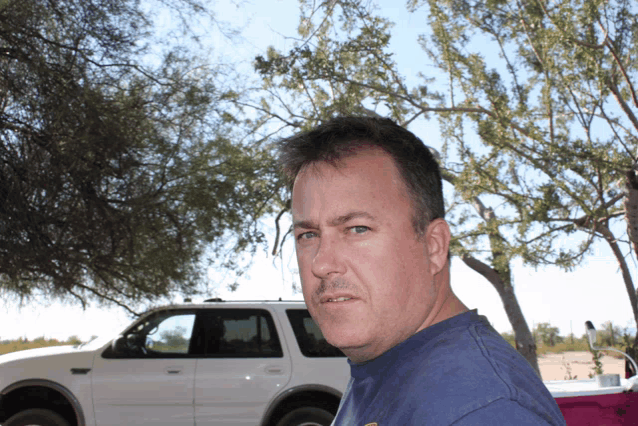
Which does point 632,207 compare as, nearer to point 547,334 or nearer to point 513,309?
point 513,309

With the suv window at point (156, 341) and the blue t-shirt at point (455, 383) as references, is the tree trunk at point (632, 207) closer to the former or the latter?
the suv window at point (156, 341)

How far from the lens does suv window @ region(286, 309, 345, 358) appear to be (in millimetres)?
8352

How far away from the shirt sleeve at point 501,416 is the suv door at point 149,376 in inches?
291

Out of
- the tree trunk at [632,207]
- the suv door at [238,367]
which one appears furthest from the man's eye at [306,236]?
the tree trunk at [632,207]

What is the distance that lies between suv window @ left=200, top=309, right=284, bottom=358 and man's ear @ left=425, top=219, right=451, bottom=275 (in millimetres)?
7142

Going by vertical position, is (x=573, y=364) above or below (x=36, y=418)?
below

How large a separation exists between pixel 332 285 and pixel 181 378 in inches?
286

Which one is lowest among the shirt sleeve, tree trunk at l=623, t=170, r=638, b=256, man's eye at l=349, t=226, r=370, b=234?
the shirt sleeve

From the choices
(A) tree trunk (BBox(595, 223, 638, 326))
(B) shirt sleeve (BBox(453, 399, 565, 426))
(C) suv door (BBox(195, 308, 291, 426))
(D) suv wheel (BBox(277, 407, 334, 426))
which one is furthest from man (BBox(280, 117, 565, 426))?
(A) tree trunk (BBox(595, 223, 638, 326))

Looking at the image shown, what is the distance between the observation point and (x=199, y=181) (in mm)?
6699

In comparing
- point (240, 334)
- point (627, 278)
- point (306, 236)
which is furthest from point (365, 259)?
point (627, 278)

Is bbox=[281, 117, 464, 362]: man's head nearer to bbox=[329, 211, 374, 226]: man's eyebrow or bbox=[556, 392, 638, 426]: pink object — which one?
bbox=[329, 211, 374, 226]: man's eyebrow

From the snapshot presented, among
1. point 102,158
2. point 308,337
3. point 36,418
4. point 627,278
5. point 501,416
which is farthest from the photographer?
point 627,278

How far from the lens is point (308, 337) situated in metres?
8.41
